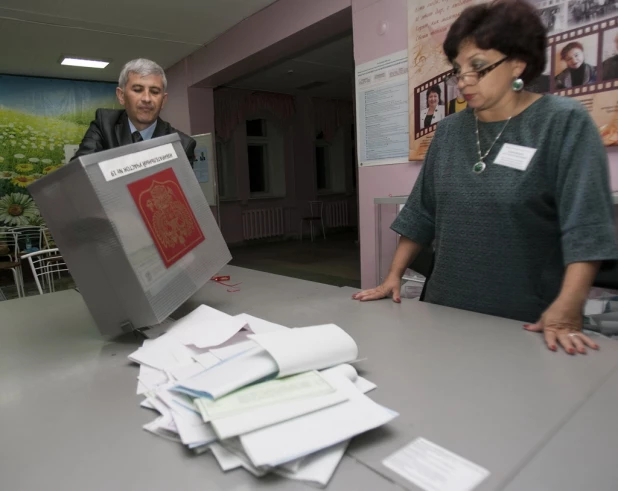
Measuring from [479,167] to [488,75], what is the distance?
8.1 inches

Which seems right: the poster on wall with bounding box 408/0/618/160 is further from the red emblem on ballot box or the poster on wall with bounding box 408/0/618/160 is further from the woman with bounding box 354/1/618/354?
the red emblem on ballot box

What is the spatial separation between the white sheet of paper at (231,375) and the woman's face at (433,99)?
2348 mm

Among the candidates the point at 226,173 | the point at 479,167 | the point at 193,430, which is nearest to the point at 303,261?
the point at 226,173

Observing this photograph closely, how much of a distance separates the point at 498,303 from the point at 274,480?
77 cm

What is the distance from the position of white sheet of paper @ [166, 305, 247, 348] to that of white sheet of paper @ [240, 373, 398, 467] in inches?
13.8

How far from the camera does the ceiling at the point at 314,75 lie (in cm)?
539

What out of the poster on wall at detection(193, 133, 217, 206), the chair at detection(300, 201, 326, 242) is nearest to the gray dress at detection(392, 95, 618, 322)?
the poster on wall at detection(193, 133, 217, 206)

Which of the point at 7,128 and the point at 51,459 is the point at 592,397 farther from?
the point at 7,128

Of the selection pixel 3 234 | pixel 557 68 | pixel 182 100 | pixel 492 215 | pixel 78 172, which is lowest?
pixel 3 234

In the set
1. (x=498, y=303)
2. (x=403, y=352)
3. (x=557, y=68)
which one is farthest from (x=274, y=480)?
(x=557, y=68)

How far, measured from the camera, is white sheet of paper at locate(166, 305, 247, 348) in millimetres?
862

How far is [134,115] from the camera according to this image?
4.56 ft

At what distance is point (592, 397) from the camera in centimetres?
62

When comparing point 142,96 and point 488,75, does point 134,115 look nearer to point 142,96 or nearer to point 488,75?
point 142,96
